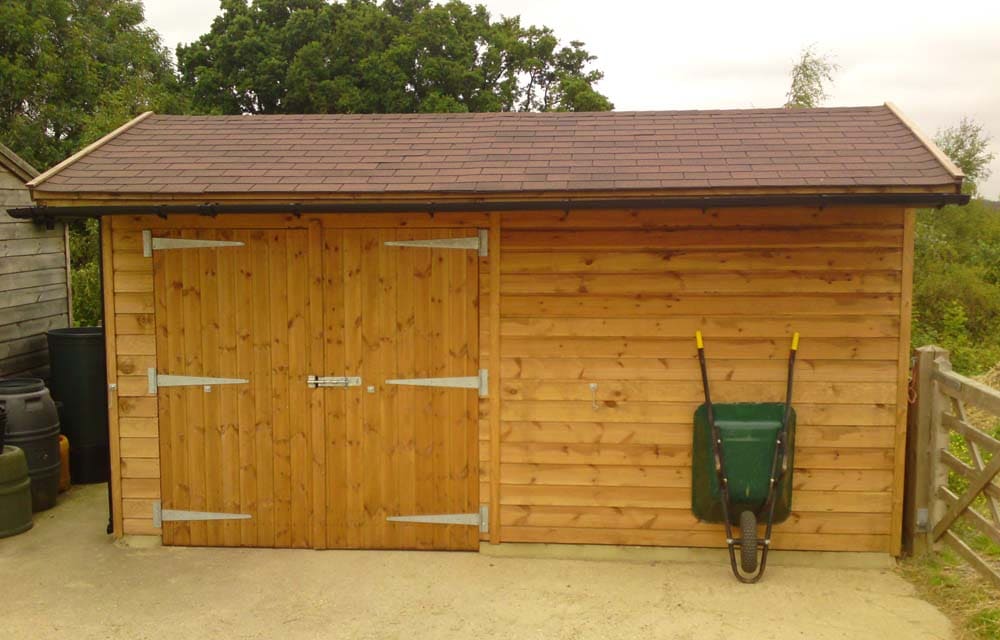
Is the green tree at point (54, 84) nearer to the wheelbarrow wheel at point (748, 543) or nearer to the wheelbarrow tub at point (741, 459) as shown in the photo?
the wheelbarrow tub at point (741, 459)

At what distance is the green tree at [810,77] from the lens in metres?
17.6

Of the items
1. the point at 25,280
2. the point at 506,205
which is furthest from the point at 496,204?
the point at 25,280

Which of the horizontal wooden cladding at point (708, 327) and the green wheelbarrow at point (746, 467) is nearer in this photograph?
the green wheelbarrow at point (746, 467)

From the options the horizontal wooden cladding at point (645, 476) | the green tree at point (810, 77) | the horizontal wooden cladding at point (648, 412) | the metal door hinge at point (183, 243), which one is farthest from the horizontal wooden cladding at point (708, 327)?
the green tree at point (810, 77)

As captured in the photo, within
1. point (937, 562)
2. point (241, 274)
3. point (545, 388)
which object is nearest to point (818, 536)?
point (937, 562)

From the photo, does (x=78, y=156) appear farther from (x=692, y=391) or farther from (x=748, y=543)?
(x=748, y=543)

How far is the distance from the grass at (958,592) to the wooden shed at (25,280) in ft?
22.3

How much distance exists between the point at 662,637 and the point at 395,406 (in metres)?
2.14

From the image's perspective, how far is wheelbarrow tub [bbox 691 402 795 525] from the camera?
5.19 meters

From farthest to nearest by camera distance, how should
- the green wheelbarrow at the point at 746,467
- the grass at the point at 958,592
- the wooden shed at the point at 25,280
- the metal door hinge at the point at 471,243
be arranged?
the wooden shed at the point at 25,280 < the metal door hinge at the point at 471,243 < the green wheelbarrow at the point at 746,467 < the grass at the point at 958,592

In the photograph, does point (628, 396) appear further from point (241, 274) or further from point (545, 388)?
point (241, 274)

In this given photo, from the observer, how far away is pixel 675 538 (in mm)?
5480

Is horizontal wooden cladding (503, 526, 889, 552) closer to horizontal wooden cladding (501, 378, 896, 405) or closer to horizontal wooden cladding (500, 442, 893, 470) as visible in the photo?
horizontal wooden cladding (500, 442, 893, 470)

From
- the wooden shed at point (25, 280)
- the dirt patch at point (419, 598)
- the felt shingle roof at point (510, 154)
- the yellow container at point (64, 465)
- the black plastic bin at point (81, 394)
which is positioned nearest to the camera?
the dirt patch at point (419, 598)
